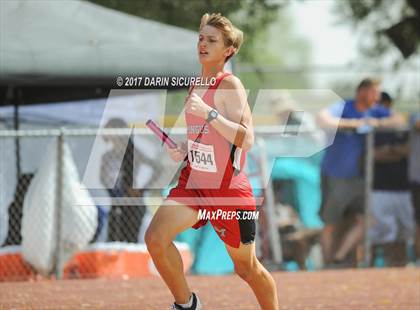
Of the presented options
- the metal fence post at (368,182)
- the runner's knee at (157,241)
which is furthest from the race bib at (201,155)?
the metal fence post at (368,182)

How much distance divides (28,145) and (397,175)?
449cm

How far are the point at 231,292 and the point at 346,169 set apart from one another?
304cm

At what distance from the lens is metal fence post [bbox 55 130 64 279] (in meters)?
10.9

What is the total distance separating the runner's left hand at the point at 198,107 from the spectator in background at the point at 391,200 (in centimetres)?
648

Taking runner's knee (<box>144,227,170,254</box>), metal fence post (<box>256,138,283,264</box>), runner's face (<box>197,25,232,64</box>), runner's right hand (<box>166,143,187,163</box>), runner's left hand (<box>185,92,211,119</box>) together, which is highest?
runner's face (<box>197,25,232,64</box>)

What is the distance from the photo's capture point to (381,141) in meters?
12.2

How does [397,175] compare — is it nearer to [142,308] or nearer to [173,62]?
[173,62]

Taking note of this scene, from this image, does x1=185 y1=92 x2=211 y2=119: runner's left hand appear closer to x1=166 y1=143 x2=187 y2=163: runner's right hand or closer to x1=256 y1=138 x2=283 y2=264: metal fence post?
x1=166 y1=143 x2=187 y2=163: runner's right hand

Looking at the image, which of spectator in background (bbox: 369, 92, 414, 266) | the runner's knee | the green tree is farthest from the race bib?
the green tree

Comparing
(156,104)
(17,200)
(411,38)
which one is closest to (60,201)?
(17,200)

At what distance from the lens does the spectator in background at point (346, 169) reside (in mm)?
11953

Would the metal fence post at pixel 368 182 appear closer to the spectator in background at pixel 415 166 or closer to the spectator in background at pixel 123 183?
the spectator in background at pixel 415 166

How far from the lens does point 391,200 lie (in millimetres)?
12406

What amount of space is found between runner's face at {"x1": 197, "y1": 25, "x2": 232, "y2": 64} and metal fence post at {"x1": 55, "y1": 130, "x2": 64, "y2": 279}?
194 inches
